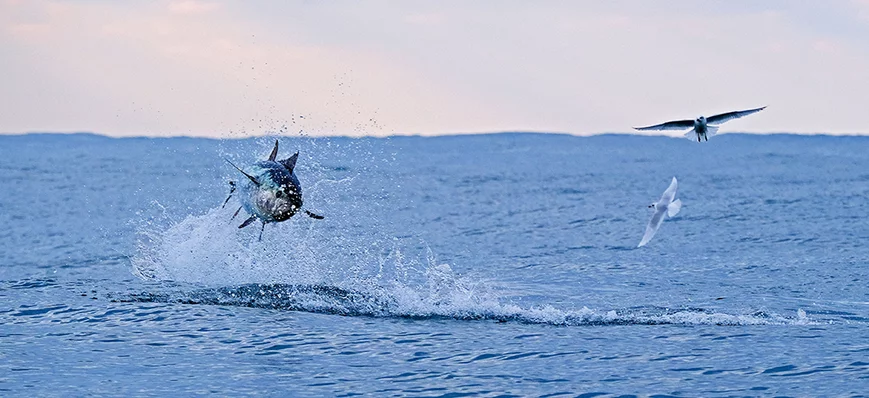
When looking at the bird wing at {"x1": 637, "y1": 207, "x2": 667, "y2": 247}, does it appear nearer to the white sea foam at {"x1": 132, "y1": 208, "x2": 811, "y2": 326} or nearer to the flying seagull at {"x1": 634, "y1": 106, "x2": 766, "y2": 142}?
the flying seagull at {"x1": 634, "y1": 106, "x2": 766, "y2": 142}

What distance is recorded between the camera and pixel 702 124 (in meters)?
16.7

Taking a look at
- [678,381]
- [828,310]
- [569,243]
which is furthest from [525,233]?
[678,381]

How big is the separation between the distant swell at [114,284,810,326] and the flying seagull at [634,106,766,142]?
4540 mm

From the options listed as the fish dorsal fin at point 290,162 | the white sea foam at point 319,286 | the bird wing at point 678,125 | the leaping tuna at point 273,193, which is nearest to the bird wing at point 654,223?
the bird wing at point 678,125

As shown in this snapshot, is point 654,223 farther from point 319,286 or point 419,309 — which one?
point 319,286

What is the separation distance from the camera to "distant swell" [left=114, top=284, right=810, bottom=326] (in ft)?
66.6

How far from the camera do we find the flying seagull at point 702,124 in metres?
16.5

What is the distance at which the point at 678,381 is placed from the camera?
52.0 feet

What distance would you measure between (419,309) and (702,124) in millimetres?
7037

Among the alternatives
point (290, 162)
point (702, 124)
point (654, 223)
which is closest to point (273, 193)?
point (290, 162)

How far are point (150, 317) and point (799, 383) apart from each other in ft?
38.4

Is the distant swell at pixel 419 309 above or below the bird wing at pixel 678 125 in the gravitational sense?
below

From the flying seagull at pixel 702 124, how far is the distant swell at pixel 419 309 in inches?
179

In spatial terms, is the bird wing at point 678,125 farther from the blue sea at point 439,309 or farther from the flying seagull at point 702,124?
the blue sea at point 439,309
